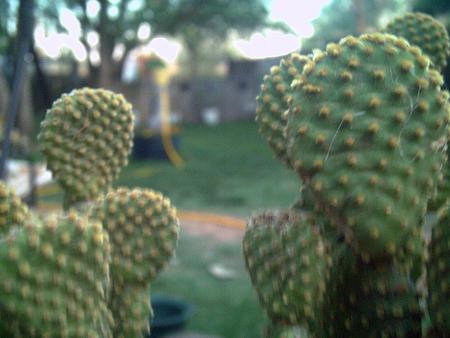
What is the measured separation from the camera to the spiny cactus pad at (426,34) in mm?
1004

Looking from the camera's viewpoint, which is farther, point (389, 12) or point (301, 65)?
point (389, 12)

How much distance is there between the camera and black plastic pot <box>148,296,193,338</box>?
2.68m

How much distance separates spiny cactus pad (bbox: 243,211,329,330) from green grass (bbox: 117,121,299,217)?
149 inches

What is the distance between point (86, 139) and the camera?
37.5 inches

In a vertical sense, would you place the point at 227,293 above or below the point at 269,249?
below

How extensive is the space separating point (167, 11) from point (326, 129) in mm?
10294

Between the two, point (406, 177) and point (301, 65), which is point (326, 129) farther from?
point (301, 65)

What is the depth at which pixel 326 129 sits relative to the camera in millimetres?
597

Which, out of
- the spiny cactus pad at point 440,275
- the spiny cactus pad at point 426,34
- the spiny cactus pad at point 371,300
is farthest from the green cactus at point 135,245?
the spiny cactus pad at point 426,34

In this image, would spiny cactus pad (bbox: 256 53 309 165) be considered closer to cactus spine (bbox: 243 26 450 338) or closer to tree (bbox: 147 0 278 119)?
cactus spine (bbox: 243 26 450 338)

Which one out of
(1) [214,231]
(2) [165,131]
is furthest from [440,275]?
(2) [165,131]

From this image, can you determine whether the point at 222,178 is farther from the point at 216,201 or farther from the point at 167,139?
the point at 167,139

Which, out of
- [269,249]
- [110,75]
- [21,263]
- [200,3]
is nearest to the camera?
[21,263]

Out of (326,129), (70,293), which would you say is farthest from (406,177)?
(70,293)
